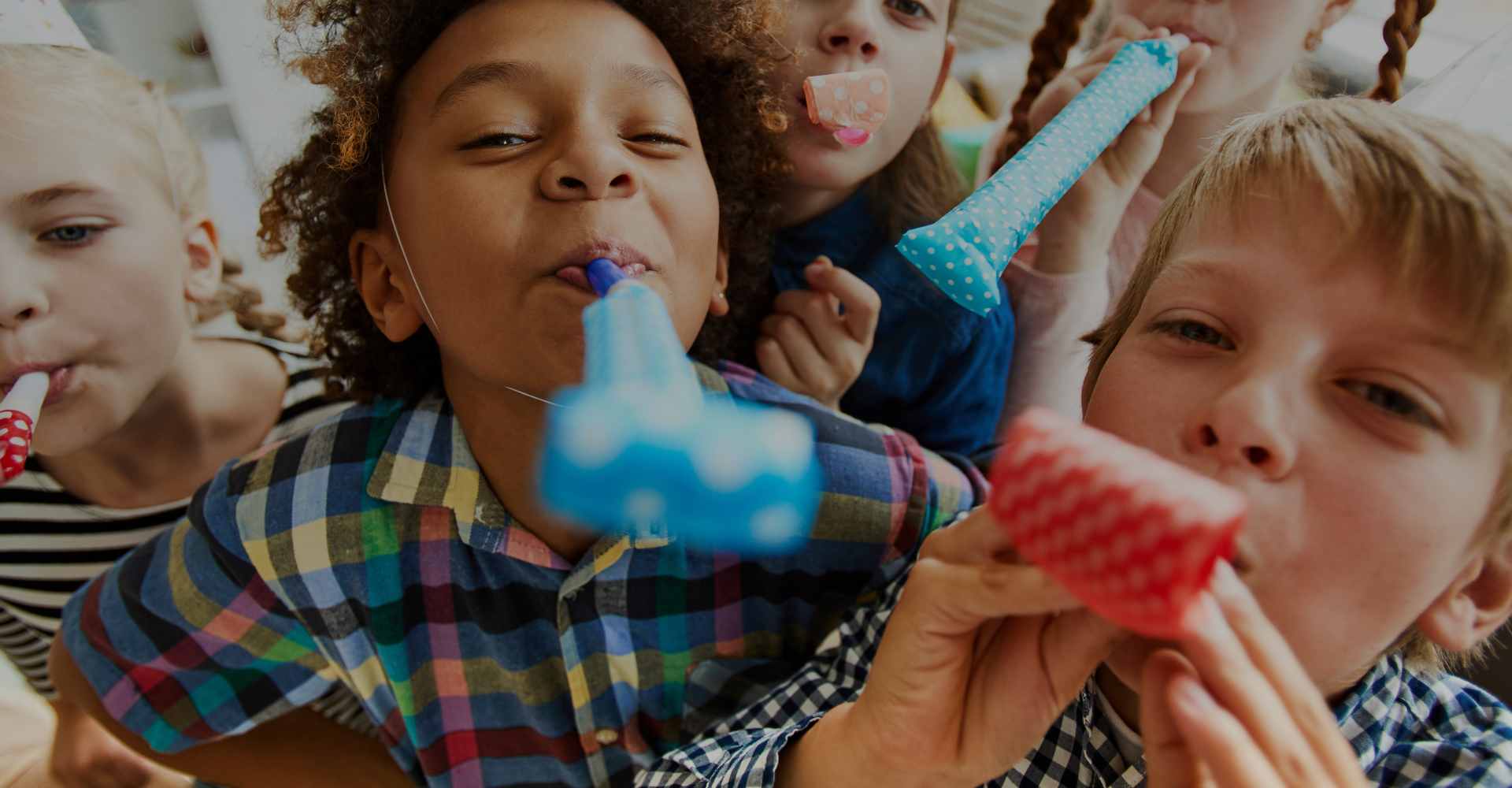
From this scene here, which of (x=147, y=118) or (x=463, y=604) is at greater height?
(x=147, y=118)

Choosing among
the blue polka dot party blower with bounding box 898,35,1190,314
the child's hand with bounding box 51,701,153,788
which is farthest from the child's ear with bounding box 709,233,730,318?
the child's hand with bounding box 51,701,153,788

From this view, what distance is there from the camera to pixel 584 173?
0.61 m

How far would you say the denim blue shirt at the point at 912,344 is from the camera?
92 centimetres

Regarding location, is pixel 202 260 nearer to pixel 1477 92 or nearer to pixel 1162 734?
pixel 1162 734

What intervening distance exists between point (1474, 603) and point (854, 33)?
61 centimetres

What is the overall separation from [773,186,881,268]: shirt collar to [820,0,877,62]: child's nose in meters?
0.17

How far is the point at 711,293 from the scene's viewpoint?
77 cm

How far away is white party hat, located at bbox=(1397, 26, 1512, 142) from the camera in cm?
55

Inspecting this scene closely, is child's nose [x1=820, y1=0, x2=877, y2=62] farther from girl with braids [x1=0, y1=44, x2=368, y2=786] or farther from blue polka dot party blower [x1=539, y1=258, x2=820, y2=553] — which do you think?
girl with braids [x1=0, y1=44, x2=368, y2=786]

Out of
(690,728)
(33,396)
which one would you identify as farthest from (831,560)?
(33,396)

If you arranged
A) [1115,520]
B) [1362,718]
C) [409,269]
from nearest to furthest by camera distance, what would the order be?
[1115,520], [1362,718], [409,269]

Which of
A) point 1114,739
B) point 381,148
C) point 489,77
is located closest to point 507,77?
point 489,77

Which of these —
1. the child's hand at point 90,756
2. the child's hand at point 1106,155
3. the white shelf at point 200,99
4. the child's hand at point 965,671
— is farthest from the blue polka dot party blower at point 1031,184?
the child's hand at point 90,756

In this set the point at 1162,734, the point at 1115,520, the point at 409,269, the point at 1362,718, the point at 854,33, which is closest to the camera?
the point at 1115,520
